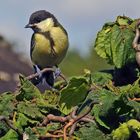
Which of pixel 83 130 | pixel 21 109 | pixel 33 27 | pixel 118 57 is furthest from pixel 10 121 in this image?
pixel 33 27

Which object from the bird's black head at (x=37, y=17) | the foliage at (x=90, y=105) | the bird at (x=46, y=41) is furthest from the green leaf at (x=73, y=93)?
the bird's black head at (x=37, y=17)

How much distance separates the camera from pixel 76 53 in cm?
1514

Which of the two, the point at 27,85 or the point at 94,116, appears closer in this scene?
the point at 94,116

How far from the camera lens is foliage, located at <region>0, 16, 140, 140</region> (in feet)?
4.10

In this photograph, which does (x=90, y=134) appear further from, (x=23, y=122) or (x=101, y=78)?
(x=101, y=78)

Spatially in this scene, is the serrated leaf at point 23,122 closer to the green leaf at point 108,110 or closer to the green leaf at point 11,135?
the green leaf at point 11,135

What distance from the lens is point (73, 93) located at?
4.47ft

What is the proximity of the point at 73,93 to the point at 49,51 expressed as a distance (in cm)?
262

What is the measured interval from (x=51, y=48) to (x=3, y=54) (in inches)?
243

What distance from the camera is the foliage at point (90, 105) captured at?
1.25 m

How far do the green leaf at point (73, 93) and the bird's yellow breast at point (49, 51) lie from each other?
8.38ft

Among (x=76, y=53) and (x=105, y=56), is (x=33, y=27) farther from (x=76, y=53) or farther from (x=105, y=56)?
(x=76, y=53)

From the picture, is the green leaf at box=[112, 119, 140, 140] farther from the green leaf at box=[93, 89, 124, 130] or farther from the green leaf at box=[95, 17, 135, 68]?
the green leaf at box=[95, 17, 135, 68]

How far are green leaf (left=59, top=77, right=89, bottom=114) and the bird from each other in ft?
7.93
